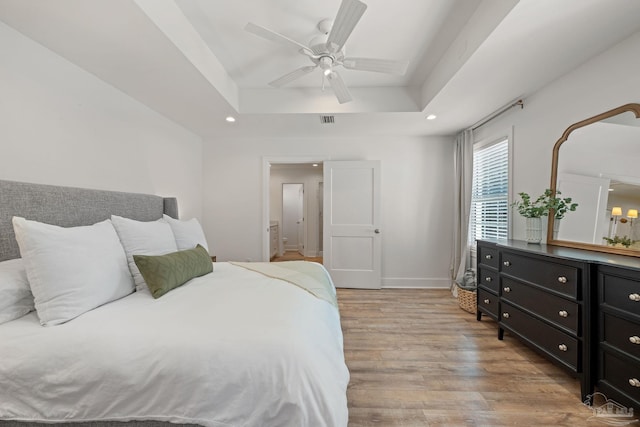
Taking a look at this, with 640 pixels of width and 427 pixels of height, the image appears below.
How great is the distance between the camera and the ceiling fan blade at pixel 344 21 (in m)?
1.42

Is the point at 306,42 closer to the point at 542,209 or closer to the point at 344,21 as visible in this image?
the point at 344,21

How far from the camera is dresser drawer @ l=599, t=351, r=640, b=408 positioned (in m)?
1.33

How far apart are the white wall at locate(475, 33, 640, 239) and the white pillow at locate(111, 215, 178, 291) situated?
3.32 metres

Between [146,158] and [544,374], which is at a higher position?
[146,158]

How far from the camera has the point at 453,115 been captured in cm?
314

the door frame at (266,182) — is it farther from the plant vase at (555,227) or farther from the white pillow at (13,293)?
the white pillow at (13,293)

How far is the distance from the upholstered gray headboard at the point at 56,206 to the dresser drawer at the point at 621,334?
3.32 meters

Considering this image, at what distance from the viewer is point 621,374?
140 centimetres

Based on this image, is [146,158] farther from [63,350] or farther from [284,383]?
[284,383]

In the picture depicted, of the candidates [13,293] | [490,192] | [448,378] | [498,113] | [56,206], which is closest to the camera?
[13,293]

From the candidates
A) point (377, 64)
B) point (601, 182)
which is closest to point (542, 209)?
point (601, 182)

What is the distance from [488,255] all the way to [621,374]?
4.07 feet

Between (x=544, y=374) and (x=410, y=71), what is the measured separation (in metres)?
2.88

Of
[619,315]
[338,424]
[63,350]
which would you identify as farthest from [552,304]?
[63,350]
